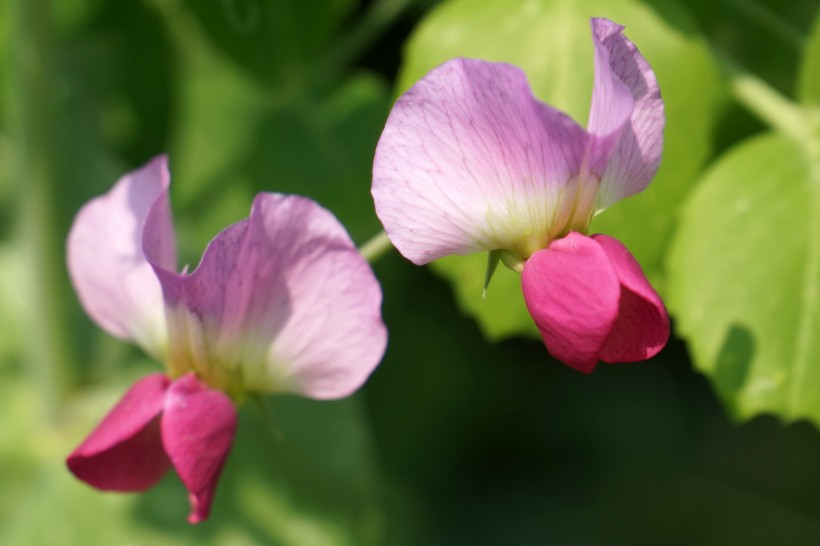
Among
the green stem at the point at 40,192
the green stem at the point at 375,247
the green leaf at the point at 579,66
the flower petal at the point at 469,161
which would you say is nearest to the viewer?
the flower petal at the point at 469,161

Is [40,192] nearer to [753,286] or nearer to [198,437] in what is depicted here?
[198,437]

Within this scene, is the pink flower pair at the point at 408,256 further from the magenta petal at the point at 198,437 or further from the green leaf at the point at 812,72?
the green leaf at the point at 812,72

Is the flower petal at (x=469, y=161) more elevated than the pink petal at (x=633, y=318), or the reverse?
the flower petal at (x=469, y=161)

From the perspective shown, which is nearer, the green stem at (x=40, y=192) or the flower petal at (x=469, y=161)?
the flower petal at (x=469, y=161)

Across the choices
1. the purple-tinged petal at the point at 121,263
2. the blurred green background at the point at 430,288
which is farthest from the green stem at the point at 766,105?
the purple-tinged petal at the point at 121,263

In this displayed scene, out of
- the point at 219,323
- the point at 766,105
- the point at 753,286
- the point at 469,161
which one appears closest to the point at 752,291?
the point at 753,286

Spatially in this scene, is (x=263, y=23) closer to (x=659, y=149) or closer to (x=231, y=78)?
(x=231, y=78)
